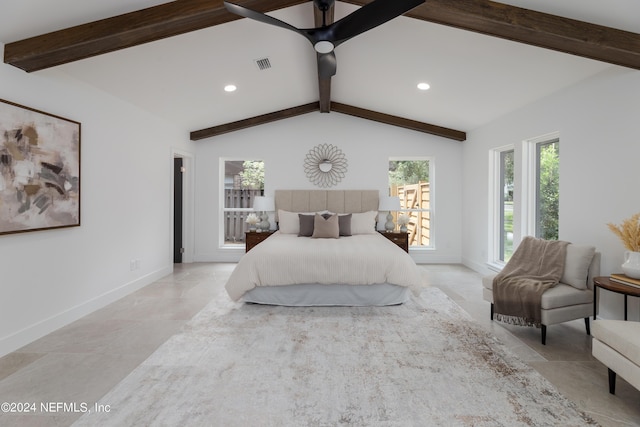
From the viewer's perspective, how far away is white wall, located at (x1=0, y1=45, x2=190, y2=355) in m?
2.83

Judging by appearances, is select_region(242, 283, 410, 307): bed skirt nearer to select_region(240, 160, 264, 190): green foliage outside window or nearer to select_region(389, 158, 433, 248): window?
select_region(389, 158, 433, 248): window

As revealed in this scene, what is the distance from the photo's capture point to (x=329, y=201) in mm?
6426

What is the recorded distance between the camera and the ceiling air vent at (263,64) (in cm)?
400

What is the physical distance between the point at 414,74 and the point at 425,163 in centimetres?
271

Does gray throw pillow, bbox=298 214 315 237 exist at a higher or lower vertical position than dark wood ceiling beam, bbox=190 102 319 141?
lower

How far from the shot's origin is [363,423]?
1875 mm

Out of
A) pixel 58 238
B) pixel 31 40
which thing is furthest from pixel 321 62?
pixel 58 238

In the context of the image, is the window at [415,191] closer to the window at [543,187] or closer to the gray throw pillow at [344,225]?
the gray throw pillow at [344,225]

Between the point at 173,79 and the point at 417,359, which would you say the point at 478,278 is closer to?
the point at 417,359

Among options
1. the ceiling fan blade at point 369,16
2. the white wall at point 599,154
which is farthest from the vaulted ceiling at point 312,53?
the ceiling fan blade at point 369,16

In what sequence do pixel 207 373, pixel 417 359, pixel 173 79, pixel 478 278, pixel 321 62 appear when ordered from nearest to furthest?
pixel 207 373, pixel 417 359, pixel 321 62, pixel 173 79, pixel 478 278

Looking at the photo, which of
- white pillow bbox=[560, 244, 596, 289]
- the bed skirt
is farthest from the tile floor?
the bed skirt

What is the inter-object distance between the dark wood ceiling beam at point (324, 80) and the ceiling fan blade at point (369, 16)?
0.43 meters

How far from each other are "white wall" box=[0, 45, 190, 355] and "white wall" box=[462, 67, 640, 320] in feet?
16.6
